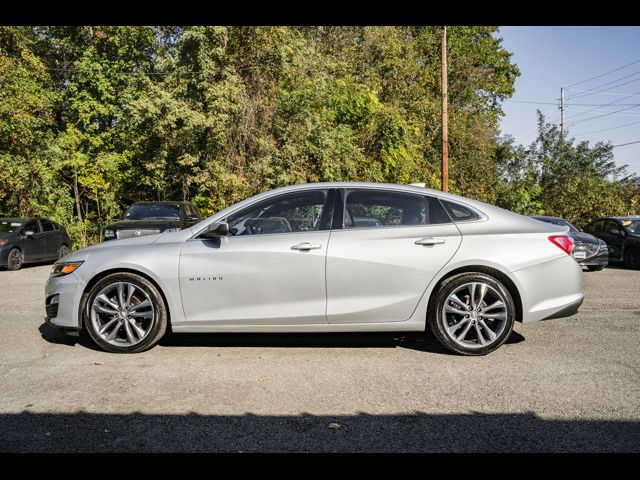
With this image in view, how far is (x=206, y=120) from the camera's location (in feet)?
65.2

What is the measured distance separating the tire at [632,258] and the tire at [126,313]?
45.2 ft

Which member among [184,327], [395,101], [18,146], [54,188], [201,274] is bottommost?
[184,327]

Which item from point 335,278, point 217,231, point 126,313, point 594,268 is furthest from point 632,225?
point 126,313

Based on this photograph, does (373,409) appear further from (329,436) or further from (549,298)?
(549,298)

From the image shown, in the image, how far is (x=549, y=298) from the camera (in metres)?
5.54

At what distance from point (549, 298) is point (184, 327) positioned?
3447 millimetres

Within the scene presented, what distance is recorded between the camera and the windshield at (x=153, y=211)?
576 inches

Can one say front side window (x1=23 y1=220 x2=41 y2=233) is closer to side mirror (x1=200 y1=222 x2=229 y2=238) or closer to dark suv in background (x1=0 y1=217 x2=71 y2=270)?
dark suv in background (x1=0 y1=217 x2=71 y2=270)

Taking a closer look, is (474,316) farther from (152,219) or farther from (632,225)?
(632,225)

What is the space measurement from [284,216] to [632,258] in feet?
43.0

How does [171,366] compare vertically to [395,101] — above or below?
below

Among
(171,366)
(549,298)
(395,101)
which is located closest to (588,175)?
(395,101)

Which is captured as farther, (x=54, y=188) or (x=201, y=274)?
(x=54, y=188)
